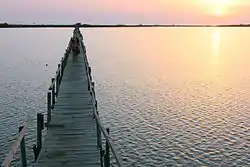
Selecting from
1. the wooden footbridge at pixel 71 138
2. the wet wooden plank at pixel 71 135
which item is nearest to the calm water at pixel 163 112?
the wet wooden plank at pixel 71 135

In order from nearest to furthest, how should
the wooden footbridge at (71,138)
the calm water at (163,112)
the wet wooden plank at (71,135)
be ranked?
the wooden footbridge at (71,138) < the wet wooden plank at (71,135) < the calm water at (163,112)

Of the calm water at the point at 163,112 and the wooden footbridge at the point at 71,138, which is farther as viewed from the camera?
the calm water at the point at 163,112

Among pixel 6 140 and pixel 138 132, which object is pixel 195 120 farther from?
pixel 6 140

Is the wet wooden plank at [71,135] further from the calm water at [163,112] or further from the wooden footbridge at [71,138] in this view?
the calm water at [163,112]

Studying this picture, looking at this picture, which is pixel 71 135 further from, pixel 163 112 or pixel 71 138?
pixel 163 112

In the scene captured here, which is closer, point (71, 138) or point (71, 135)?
point (71, 138)

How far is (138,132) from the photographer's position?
825 inches

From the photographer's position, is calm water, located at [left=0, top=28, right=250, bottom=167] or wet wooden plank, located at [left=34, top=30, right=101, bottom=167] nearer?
wet wooden plank, located at [left=34, top=30, right=101, bottom=167]

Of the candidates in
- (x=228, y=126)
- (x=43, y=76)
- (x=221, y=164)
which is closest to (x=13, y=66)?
(x=43, y=76)

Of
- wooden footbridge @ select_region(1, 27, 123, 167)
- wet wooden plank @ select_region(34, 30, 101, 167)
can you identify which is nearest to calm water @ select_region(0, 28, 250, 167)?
wet wooden plank @ select_region(34, 30, 101, 167)

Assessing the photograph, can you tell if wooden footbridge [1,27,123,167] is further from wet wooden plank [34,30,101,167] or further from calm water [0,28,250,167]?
calm water [0,28,250,167]

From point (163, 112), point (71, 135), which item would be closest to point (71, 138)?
point (71, 135)

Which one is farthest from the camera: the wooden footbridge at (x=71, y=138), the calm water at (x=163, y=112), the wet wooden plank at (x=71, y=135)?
the calm water at (x=163, y=112)

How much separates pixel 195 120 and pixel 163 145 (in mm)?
5313
